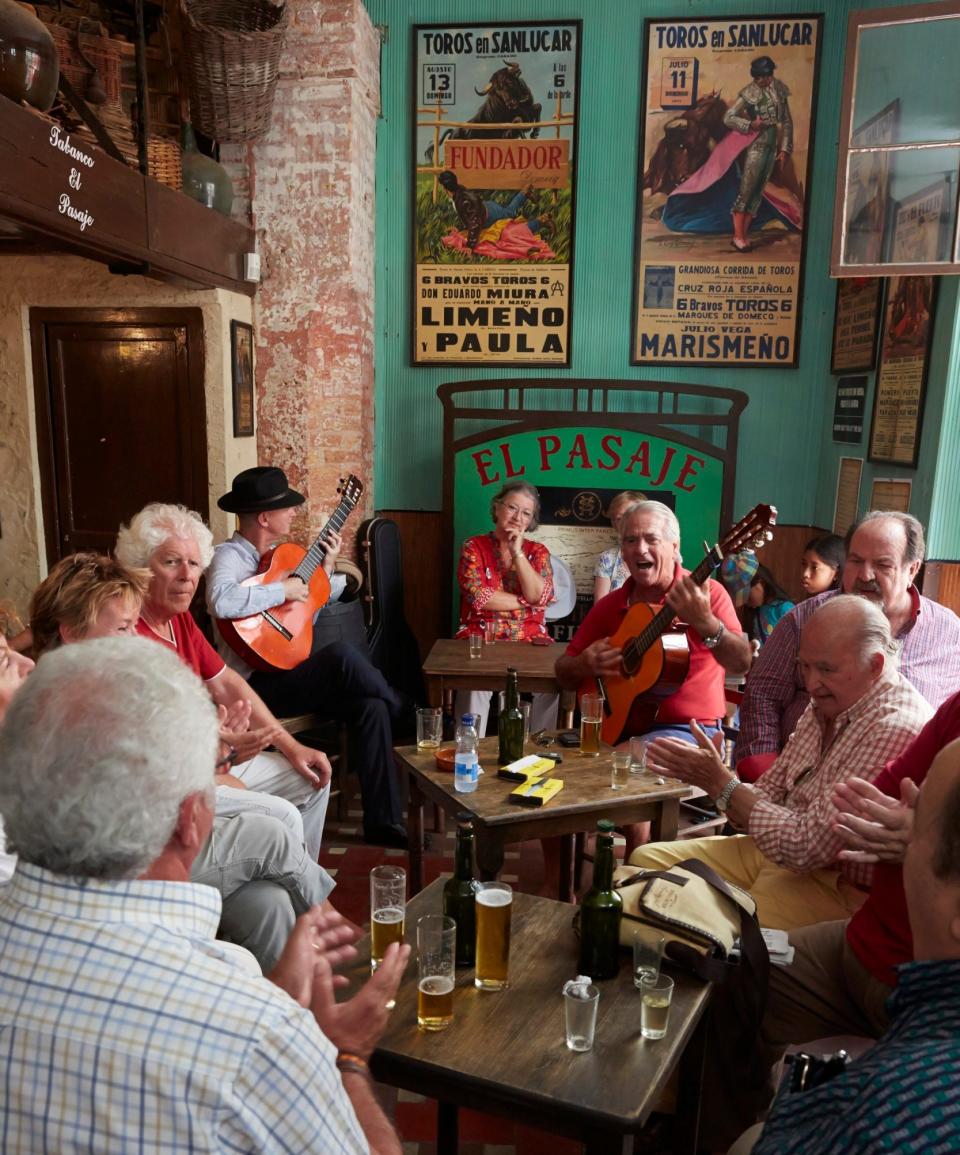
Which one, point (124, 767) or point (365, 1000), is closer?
point (124, 767)

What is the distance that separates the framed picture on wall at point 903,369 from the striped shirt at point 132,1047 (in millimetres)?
3793

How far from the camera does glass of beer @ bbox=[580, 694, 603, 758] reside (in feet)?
9.37

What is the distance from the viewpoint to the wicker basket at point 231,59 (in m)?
4.22

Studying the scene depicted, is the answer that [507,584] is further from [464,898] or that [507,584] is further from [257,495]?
[464,898]

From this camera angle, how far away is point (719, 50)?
5.03 metres

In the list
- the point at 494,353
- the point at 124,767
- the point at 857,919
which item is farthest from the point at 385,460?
the point at 124,767

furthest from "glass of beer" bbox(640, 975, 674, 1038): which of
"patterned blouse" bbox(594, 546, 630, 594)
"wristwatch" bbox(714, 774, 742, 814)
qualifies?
"patterned blouse" bbox(594, 546, 630, 594)

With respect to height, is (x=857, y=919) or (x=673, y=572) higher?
(x=673, y=572)

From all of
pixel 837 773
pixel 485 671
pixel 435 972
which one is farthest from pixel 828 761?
pixel 485 671

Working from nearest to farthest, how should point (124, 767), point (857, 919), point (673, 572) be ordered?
point (124, 767) → point (857, 919) → point (673, 572)

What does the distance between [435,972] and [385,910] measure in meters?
0.21

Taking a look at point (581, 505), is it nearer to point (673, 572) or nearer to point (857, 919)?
point (673, 572)

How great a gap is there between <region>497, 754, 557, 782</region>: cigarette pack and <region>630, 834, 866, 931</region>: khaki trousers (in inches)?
14.6

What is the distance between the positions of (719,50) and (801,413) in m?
2.10
